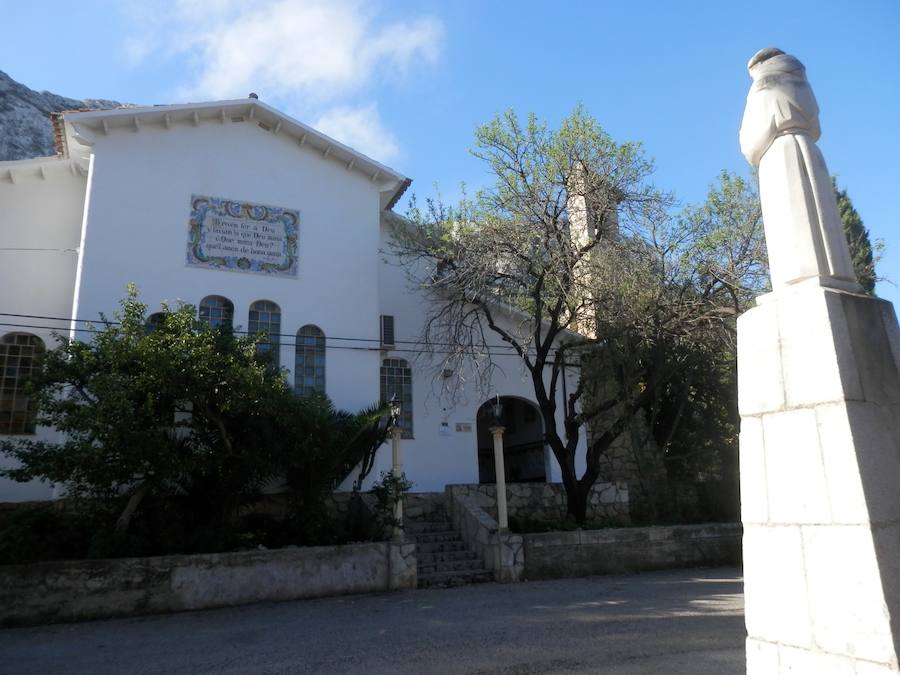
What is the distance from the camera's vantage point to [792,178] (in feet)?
13.3

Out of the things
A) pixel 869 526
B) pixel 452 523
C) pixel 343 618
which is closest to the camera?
pixel 869 526

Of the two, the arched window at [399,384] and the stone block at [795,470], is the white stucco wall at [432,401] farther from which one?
the stone block at [795,470]

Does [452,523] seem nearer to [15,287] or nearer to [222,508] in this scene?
[222,508]

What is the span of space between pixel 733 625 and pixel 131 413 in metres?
8.34

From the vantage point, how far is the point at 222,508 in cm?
1180

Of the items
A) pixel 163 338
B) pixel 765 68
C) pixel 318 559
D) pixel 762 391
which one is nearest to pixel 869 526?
pixel 762 391

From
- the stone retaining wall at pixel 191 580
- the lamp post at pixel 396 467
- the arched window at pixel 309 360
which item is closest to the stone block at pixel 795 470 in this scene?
the stone retaining wall at pixel 191 580

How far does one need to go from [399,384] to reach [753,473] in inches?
514

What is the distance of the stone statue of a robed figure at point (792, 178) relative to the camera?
13.0ft

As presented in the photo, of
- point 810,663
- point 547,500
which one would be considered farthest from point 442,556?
point 810,663

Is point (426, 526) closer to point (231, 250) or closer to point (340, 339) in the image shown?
point (340, 339)

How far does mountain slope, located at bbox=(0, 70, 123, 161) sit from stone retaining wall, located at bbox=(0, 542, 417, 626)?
25818mm

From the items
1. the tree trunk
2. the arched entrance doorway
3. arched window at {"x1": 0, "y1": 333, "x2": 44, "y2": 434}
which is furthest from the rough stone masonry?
arched window at {"x1": 0, "y1": 333, "x2": 44, "y2": 434}

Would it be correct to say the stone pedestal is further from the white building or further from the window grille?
the window grille
